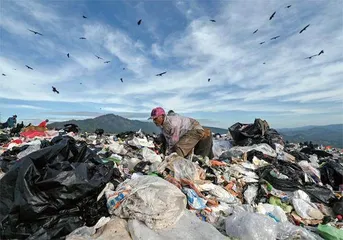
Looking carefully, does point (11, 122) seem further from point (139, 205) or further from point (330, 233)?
point (330, 233)

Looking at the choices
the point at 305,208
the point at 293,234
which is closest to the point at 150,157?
the point at 305,208

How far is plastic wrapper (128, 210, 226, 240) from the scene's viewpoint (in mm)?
2191

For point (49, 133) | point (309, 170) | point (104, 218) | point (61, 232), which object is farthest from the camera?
point (49, 133)

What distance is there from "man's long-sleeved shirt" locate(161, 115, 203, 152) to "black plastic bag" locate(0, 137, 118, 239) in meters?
2.62

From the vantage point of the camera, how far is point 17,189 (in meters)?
2.26

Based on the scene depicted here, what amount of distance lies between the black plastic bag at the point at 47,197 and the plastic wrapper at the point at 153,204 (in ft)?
1.22

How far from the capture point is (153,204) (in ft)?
7.72

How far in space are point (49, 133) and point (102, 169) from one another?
566 centimetres

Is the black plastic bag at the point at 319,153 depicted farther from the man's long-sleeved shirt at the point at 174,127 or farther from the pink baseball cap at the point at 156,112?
the pink baseball cap at the point at 156,112

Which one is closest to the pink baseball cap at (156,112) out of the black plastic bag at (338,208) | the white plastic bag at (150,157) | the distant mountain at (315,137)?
the white plastic bag at (150,157)

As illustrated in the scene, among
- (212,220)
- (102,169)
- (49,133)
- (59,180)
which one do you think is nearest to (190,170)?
(212,220)

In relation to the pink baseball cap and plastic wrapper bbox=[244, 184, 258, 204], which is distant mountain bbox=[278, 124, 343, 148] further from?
plastic wrapper bbox=[244, 184, 258, 204]

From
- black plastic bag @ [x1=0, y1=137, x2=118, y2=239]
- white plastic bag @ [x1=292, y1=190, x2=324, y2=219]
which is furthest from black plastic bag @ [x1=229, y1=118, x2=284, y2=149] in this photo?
black plastic bag @ [x1=0, y1=137, x2=118, y2=239]

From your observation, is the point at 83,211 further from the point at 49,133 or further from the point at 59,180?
the point at 49,133
